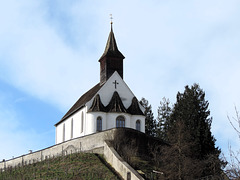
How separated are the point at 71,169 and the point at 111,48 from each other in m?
22.3

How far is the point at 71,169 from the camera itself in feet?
112

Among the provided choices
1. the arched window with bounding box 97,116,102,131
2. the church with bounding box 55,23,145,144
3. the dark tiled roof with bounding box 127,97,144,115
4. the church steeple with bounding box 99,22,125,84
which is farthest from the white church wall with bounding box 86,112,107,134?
the church steeple with bounding box 99,22,125,84

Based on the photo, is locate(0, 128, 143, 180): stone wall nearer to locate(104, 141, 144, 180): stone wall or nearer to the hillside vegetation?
locate(104, 141, 144, 180): stone wall

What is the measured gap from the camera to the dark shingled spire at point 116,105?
4734cm

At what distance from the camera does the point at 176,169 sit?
31625 millimetres

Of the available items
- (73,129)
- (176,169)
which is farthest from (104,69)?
(176,169)

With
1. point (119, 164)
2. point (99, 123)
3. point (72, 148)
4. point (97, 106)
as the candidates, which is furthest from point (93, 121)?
point (119, 164)

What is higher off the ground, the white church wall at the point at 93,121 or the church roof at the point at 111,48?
the church roof at the point at 111,48

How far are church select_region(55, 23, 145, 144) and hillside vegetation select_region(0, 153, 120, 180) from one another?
8.88 m

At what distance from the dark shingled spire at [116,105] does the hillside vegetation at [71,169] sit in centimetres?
1018

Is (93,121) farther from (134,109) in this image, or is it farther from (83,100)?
(83,100)

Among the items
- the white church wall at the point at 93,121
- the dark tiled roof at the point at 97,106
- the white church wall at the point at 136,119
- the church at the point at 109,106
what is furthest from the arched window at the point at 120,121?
the dark tiled roof at the point at 97,106

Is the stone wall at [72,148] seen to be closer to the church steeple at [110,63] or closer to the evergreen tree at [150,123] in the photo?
the church steeple at [110,63]

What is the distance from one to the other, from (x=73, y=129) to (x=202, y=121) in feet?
49.5
